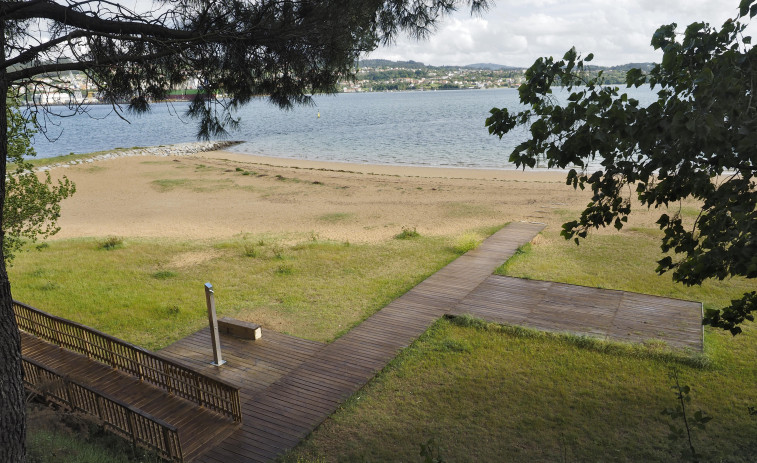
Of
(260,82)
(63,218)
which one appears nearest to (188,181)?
(63,218)

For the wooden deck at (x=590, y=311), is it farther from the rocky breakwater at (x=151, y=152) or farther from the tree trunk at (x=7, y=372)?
the rocky breakwater at (x=151, y=152)

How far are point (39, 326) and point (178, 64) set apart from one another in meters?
6.46

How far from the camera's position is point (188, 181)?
35750mm

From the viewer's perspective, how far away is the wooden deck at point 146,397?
733cm

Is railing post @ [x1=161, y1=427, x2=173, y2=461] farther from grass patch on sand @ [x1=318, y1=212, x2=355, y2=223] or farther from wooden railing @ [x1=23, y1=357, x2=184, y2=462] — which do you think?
grass patch on sand @ [x1=318, y1=212, x2=355, y2=223]

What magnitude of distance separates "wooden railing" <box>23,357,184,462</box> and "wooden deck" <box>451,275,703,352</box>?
22.6ft

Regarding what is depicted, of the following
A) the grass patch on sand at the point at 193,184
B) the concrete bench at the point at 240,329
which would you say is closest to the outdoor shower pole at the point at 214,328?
the concrete bench at the point at 240,329

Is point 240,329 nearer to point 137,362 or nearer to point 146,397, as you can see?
point 137,362

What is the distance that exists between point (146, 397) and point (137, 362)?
0.61m

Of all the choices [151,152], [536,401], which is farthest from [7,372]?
[151,152]

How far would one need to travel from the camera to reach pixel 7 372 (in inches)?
197

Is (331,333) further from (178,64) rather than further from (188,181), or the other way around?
(188,181)

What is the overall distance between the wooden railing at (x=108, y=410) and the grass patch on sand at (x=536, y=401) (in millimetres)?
1611

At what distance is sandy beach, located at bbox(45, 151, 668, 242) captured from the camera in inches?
879
